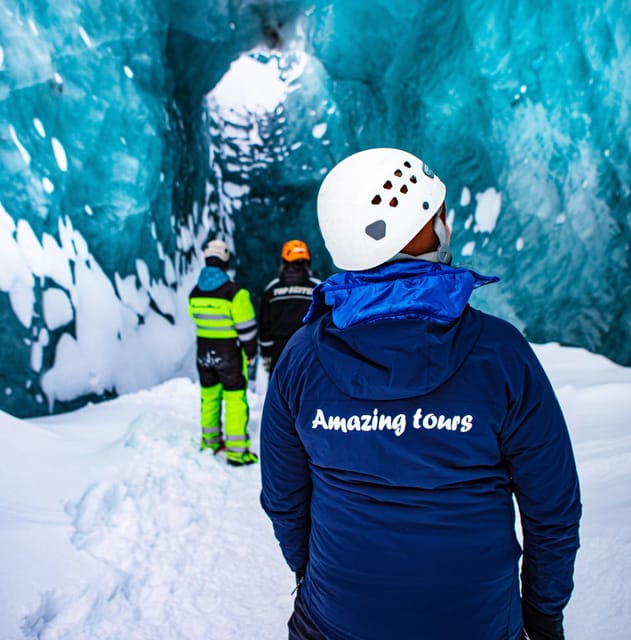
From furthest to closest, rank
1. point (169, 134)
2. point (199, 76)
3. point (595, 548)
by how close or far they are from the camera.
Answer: point (199, 76)
point (169, 134)
point (595, 548)

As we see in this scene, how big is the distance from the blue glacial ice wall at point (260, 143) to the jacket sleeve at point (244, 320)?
1.93 metres

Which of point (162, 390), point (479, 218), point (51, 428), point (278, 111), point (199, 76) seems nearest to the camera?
point (51, 428)

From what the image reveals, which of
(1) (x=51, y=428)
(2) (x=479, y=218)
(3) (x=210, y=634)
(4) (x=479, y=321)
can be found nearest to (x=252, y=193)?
(2) (x=479, y=218)

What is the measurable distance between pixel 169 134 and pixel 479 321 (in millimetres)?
7220

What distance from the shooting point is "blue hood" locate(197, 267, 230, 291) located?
3477mm

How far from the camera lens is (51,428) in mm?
3309

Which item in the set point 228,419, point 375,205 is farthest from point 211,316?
point 375,205

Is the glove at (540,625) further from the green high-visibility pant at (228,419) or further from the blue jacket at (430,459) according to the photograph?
the green high-visibility pant at (228,419)

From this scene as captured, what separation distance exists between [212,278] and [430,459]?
287cm

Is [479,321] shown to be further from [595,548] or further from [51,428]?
[51,428]

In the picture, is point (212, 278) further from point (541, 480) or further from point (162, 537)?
point (541, 480)

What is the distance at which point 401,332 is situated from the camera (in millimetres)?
863

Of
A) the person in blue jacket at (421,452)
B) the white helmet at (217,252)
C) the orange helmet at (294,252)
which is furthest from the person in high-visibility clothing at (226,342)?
the person in blue jacket at (421,452)

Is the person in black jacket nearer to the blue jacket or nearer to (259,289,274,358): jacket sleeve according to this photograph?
(259,289,274,358): jacket sleeve
